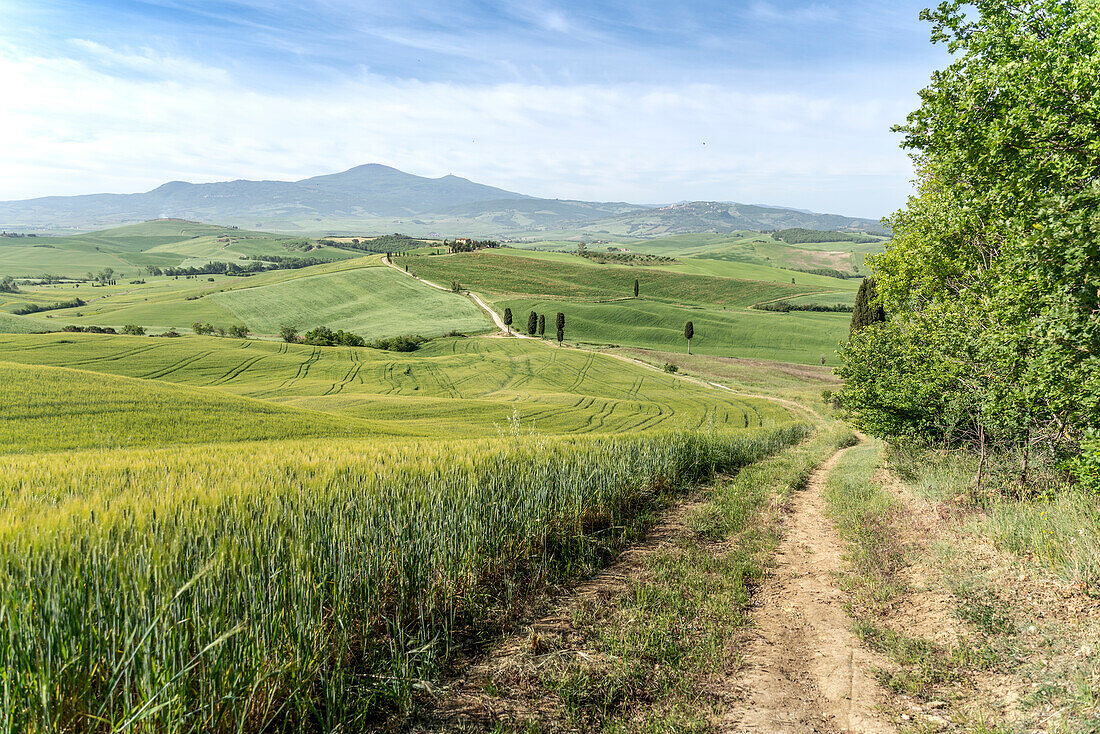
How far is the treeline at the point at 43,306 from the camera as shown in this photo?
365ft

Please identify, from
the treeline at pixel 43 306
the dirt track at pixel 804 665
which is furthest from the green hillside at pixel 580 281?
the dirt track at pixel 804 665

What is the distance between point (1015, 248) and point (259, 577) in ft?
37.5

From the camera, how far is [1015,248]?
834cm

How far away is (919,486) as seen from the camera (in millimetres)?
12250

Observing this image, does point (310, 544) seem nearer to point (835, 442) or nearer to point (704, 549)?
point (704, 549)

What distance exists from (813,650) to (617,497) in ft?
13.6

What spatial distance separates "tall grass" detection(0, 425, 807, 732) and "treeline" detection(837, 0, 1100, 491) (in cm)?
731

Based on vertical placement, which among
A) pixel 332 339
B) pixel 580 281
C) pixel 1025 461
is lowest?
pixel 332 339

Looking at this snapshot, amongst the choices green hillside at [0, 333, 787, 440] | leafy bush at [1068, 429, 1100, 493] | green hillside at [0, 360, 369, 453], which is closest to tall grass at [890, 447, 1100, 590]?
leafy bush at [1068, 429, 1100, 493]

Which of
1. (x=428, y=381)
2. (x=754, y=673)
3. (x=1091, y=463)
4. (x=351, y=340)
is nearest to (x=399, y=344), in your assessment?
(x=351, y=340)

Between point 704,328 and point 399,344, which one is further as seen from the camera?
point 704,328

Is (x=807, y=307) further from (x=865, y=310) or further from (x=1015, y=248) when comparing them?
(x=1015, y=248)

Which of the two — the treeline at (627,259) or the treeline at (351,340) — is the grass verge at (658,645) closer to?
the treeline at (351,340)

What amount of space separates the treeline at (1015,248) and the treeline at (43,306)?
15324 cm
